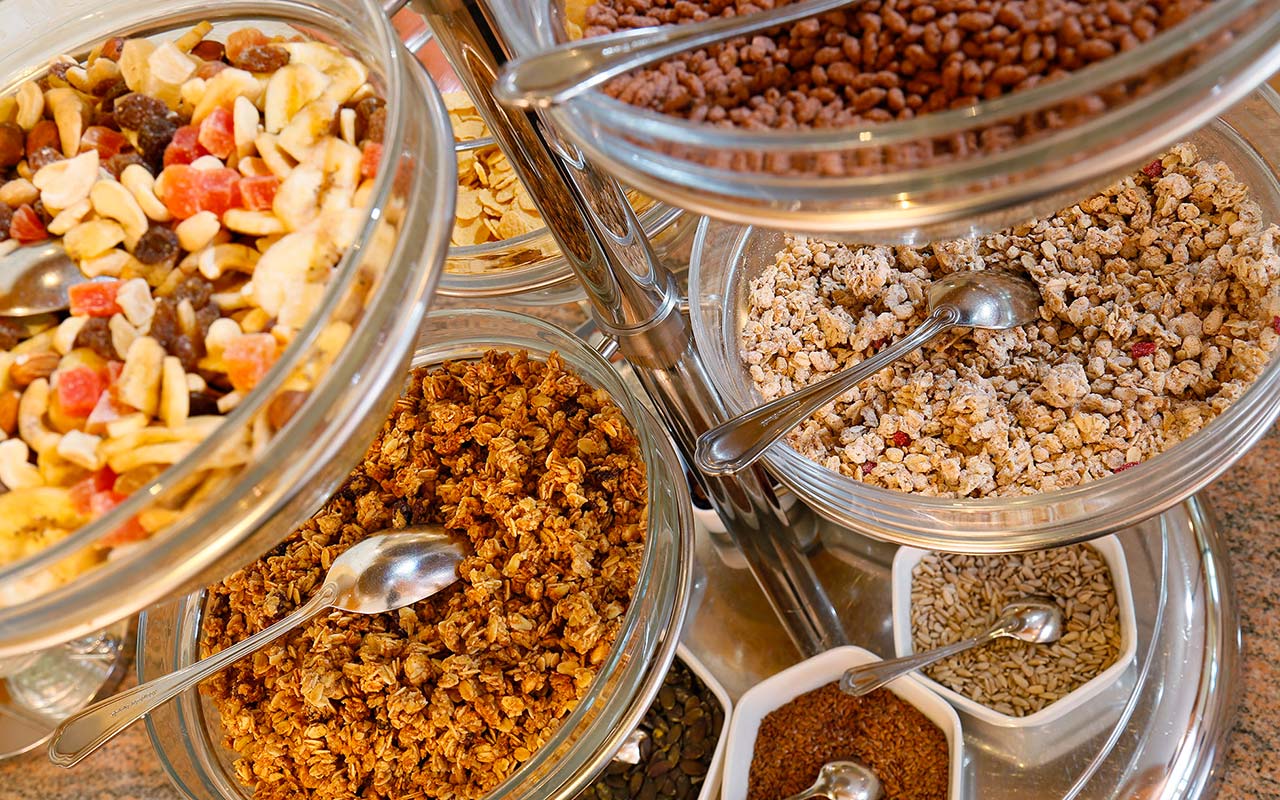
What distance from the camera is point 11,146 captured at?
512 mm

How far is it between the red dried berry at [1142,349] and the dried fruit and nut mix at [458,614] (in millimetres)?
Answer: 392

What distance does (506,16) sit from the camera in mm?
Answer: 472

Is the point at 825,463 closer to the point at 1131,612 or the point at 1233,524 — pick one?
the point at 1131,612

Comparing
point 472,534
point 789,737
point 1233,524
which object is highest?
point 472,534

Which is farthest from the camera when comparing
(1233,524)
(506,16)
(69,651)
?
(69,651)

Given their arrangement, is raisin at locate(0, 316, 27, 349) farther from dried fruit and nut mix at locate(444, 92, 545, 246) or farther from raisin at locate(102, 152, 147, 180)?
dried fruit and nut mix at locate(444, 92, 545, 246)

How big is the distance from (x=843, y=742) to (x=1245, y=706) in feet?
1.25

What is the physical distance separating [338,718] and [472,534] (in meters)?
0.17

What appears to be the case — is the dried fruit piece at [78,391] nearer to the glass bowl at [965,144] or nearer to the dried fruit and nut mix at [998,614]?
the glass bowl at [965,144]

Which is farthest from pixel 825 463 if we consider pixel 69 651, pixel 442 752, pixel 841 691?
pixel 69 651

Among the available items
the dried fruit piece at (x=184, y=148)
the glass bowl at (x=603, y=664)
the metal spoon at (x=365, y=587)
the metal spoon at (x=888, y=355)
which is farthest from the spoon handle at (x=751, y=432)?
the dried fruit piece at (x=184, y=148)

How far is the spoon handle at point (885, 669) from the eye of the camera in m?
0.85

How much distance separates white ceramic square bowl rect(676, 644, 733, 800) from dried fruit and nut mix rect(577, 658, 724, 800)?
0.01 metres

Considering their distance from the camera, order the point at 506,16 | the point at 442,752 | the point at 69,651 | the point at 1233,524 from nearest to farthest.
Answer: the point at 506,16 → the point at 442,752 → the point at 1233,524 → the point at 69,651
